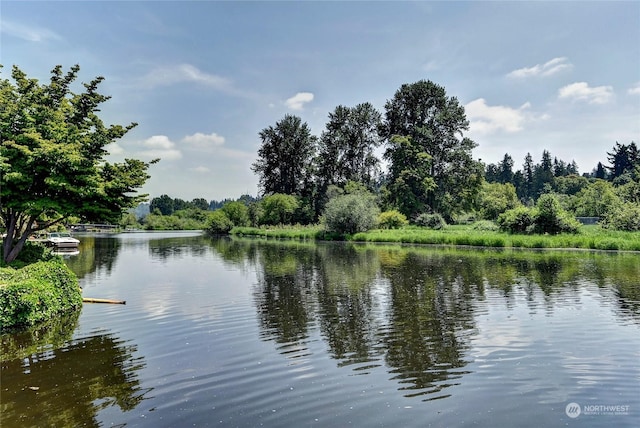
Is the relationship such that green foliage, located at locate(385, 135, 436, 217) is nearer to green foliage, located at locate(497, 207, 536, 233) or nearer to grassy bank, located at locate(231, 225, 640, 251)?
grassy bank, located at locate(231, 225, 640, 251)

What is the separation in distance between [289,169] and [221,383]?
76.0m

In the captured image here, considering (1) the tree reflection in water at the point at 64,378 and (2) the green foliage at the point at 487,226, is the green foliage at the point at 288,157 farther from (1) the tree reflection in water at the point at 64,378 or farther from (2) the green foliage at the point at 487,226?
(1) the tree reflection in water at the point at 64,378

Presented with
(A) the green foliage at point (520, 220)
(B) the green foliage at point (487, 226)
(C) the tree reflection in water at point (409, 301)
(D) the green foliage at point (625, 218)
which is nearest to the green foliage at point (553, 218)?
(A) the green foliage at point (520, 220)

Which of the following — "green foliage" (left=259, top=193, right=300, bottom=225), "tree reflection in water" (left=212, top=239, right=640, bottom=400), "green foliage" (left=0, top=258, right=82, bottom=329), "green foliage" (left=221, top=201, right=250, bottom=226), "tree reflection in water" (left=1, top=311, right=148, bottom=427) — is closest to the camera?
"tree reflection in water" (left=1, top=311, right=148, bottom=427)

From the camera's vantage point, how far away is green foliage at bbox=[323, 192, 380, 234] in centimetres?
5159

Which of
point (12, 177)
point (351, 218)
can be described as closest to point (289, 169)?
point (351, 218)

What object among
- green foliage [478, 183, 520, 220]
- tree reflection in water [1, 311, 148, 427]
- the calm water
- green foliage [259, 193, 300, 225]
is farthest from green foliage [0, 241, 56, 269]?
green foliage [478, 183, 520, 220]

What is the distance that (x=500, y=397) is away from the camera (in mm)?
6898

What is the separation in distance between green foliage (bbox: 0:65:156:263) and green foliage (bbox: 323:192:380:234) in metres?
36.3

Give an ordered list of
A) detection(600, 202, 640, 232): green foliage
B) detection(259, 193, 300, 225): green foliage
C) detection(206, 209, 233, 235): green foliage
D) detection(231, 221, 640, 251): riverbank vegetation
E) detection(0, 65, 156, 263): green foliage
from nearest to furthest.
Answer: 1. detection(0, 65, 156, 263): green foliage
2. detection(231, 221, 640, 251): riverbank vegetation
3. detection(600, 202, 640, 232): green foliage
4. detection(259, 193, 300, 225): green foliage
5. detection(206, 209, 233, 235): green foliage

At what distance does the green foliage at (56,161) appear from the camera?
1389cm

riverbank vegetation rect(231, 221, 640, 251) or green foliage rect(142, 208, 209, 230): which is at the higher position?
green foliage rect(142, 208, 209, 230)

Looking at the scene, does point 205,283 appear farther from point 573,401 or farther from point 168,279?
point 573,401

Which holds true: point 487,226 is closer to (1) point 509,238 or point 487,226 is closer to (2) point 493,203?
(1) point 509,238
